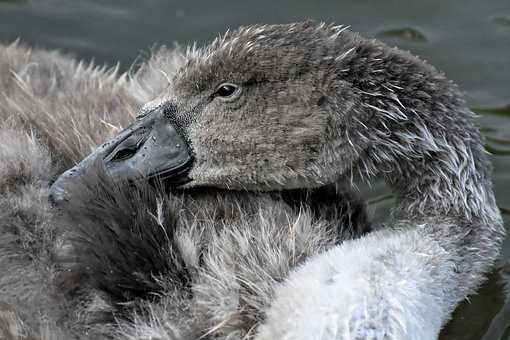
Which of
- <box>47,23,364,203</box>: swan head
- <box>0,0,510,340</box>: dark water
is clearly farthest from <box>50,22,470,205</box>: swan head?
<box>0,0,510,340</box>: dark water

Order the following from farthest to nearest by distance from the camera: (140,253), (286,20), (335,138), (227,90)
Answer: (286,20) → (227,90) → (335,138) → (140,253)

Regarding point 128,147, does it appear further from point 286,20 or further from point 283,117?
point 286,20

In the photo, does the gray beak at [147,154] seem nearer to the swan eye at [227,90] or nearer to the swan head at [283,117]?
the swan head at [283,117]

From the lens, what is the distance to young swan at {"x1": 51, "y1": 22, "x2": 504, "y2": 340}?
4738 mm

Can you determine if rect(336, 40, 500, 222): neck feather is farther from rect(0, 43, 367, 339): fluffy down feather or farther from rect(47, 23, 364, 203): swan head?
rect(0, 43, 367, 339): fluffy down feather

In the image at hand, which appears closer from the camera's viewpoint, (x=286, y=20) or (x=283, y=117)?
(x=283, y=117)

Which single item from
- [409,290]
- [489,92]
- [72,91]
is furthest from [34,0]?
[409,290]

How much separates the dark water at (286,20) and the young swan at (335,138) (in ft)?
7.50

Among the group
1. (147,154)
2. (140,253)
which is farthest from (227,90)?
(140,253)

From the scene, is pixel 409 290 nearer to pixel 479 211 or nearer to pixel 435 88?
pixel 479 211

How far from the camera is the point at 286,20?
752cm

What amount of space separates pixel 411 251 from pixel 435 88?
2.58ft

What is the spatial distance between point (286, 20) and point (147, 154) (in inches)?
114

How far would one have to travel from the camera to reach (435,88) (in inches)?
193
